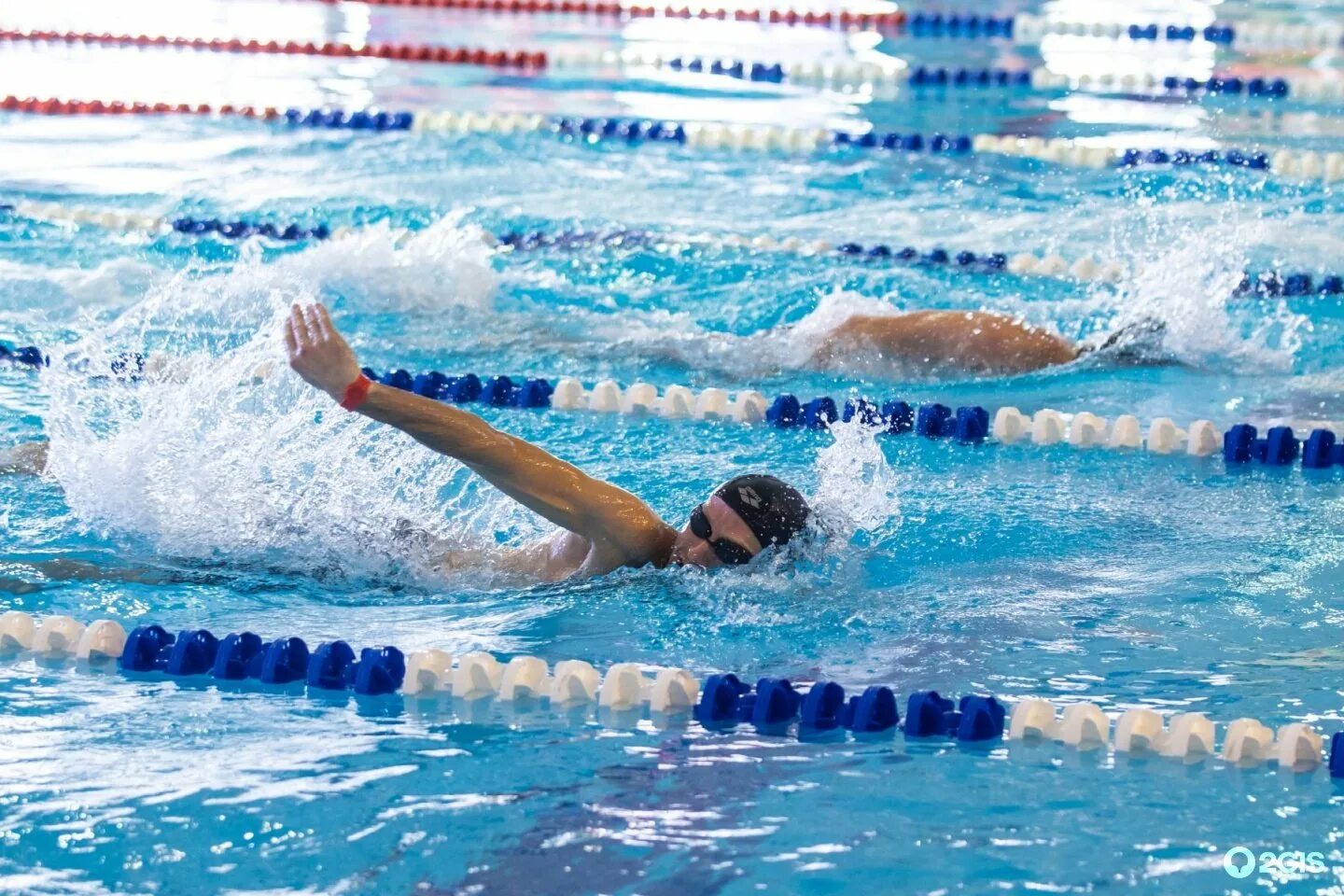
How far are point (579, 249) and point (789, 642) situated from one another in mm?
3392

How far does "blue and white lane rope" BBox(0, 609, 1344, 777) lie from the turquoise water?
2.1 inches

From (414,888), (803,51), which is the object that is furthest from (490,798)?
(803,51)

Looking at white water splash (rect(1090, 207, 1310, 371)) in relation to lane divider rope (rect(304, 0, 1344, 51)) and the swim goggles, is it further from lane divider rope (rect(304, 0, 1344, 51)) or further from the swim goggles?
lane divider rope (rect(304, 0, 1344, 51))

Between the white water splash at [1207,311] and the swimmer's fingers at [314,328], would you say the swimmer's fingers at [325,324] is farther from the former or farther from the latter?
the white water splash at [1207,311]

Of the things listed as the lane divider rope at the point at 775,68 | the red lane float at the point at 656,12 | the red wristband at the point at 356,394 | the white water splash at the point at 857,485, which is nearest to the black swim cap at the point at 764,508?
the white water splash at the point at 857,485

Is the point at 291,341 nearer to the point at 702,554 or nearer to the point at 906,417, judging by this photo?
the point at 702,554

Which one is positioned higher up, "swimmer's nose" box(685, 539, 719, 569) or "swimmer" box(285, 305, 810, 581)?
"swimmer" box(285, 305, 810, 581)

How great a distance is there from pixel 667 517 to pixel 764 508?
84cm

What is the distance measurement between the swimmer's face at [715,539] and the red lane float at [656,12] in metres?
8.92

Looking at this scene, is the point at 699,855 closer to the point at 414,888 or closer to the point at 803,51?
the point at 414,888

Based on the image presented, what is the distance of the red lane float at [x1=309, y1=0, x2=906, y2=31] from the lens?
1211 centimetres

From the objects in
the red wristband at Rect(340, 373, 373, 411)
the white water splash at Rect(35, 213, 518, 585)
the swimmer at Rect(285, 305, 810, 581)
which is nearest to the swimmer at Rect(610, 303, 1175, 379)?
the white water splash at Rect(35, 213, 518, 585)

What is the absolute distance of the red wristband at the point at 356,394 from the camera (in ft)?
10.7

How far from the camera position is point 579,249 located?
668 centimetres
